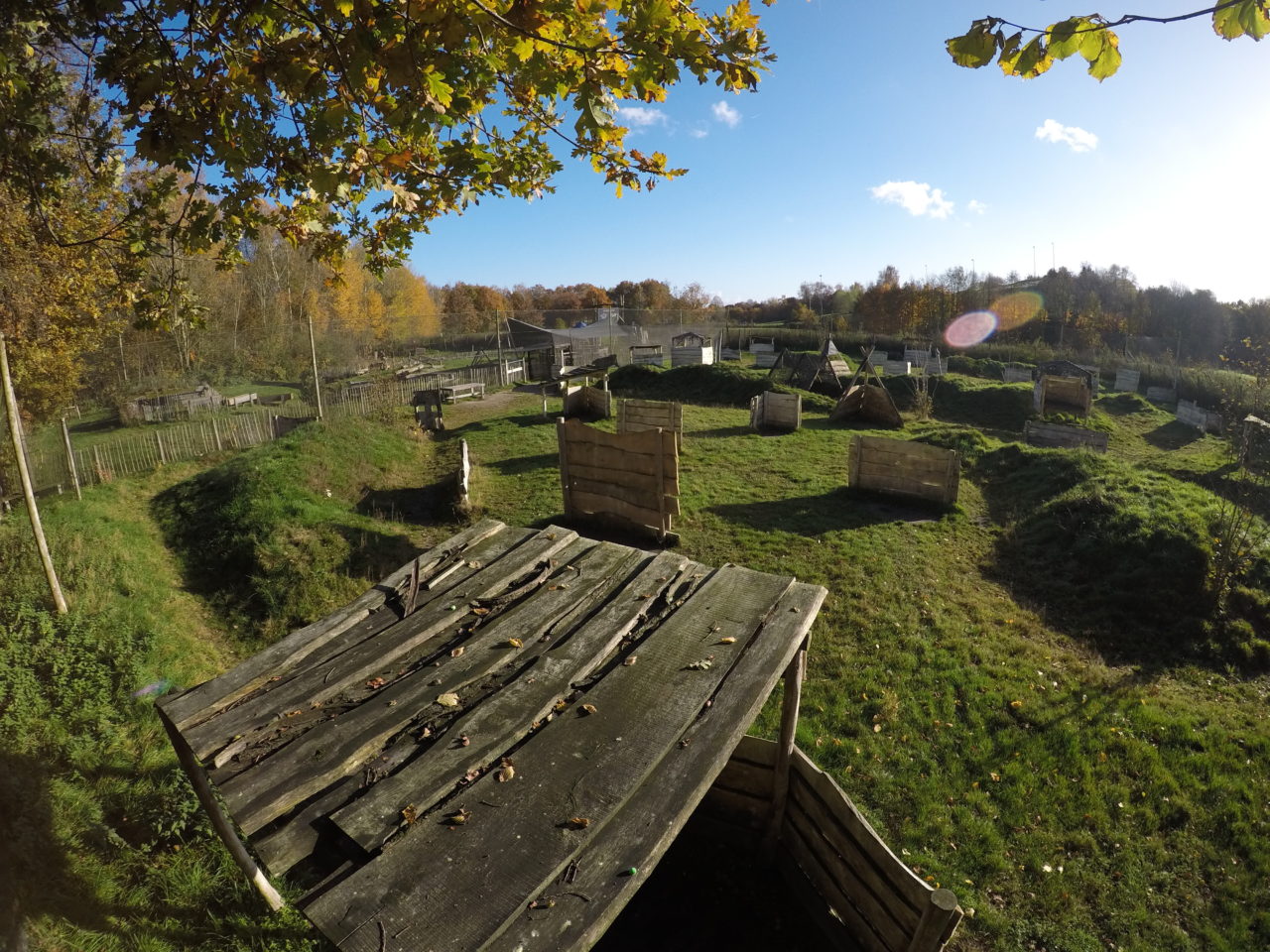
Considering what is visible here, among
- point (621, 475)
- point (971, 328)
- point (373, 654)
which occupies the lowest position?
point (621, 475)

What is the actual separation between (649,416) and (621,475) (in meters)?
5.68

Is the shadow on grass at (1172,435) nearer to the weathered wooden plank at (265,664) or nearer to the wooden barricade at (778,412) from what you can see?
the wooden barricade at (778,412)

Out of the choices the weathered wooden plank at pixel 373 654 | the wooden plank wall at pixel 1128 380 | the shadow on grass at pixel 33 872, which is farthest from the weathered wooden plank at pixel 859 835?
the wooden plank wall at pixel 1128 380

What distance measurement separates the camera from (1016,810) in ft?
16.9

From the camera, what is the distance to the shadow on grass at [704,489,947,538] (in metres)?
11.1

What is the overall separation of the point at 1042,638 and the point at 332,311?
190 ft

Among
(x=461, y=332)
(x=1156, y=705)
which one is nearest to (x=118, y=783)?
(x=1156, y=705)

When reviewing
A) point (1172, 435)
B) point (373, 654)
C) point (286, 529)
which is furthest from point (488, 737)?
point (1172, 435)

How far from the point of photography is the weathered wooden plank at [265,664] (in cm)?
264

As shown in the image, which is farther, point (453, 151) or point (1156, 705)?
point (1156, 705)

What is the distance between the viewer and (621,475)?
10.4 metres

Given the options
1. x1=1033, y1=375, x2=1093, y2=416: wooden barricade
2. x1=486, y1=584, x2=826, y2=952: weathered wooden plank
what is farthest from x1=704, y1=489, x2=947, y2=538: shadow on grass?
x1=1033, y1=375, x2=1093, y2=416: wooden barricade

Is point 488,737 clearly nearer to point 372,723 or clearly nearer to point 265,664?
point 372,723

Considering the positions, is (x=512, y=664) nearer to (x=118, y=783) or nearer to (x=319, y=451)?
(x=118, y=783)
